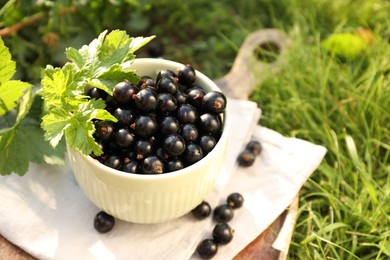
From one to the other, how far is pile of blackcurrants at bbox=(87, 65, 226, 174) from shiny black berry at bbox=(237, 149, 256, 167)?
30cm

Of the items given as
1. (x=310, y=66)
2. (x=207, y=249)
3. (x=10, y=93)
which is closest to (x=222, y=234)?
(x=207, y=249)

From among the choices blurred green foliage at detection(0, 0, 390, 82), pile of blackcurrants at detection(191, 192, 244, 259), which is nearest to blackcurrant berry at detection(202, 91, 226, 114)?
pile of blackcurrants at detection(191, 192, 244, 259)

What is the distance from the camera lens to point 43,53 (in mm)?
2160

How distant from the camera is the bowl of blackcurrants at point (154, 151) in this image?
130 cm

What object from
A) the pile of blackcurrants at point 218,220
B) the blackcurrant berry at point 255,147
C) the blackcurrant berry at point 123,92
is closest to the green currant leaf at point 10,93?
the blackcurrant berry at point 123,92

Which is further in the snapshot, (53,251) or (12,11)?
(12,11)

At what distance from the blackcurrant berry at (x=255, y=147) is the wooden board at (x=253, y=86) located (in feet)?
0.67

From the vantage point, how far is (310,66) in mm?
2105

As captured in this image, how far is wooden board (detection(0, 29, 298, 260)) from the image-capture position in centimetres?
147

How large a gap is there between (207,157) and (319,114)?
2.62 feet

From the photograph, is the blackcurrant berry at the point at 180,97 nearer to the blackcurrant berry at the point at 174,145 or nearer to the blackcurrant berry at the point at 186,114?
the blackcurrant berry at the point at 186,114

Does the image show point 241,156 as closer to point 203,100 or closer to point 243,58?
point 203,100

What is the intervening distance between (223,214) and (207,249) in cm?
13

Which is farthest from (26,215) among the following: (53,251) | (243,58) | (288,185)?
(243,58)
